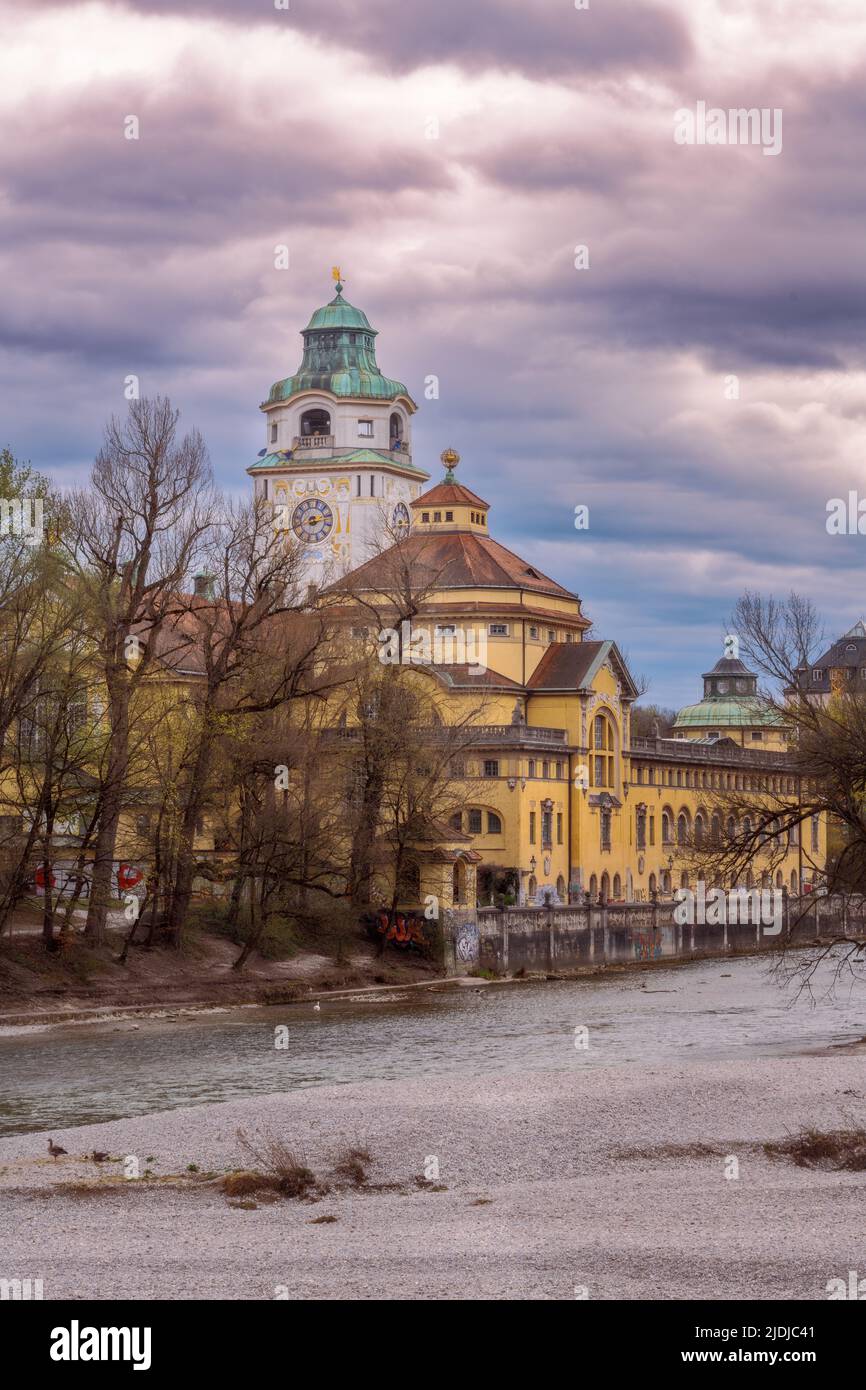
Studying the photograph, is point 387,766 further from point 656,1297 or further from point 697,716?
point 697,716

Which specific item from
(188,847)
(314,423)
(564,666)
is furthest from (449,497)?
(188,847)

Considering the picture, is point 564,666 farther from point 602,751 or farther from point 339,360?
point 339,360

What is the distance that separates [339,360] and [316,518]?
13.3 meters

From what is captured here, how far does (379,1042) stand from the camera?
5341cm

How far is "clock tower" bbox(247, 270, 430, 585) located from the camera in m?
144

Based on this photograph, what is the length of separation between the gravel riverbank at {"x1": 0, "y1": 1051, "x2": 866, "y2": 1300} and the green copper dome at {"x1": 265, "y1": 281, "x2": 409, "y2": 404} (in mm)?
111929

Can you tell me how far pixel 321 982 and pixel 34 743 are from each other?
16244 millimetres

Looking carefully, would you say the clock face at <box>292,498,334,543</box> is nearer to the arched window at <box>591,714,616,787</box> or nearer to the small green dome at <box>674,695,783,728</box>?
the arched window at <box>591,714,616,787</box>

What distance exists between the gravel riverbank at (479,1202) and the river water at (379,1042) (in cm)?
569

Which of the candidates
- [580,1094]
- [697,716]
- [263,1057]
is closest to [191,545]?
[263,1057]

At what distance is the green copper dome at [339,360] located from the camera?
5753 inches

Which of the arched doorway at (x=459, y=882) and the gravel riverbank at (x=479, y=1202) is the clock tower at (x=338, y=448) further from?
the gravel riverbank at (x=479, y=1202)

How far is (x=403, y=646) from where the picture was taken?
82375mm

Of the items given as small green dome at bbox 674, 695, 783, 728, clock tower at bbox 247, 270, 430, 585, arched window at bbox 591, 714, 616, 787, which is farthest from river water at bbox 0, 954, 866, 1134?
small green dome at bbox 674, 695, 783, 728
